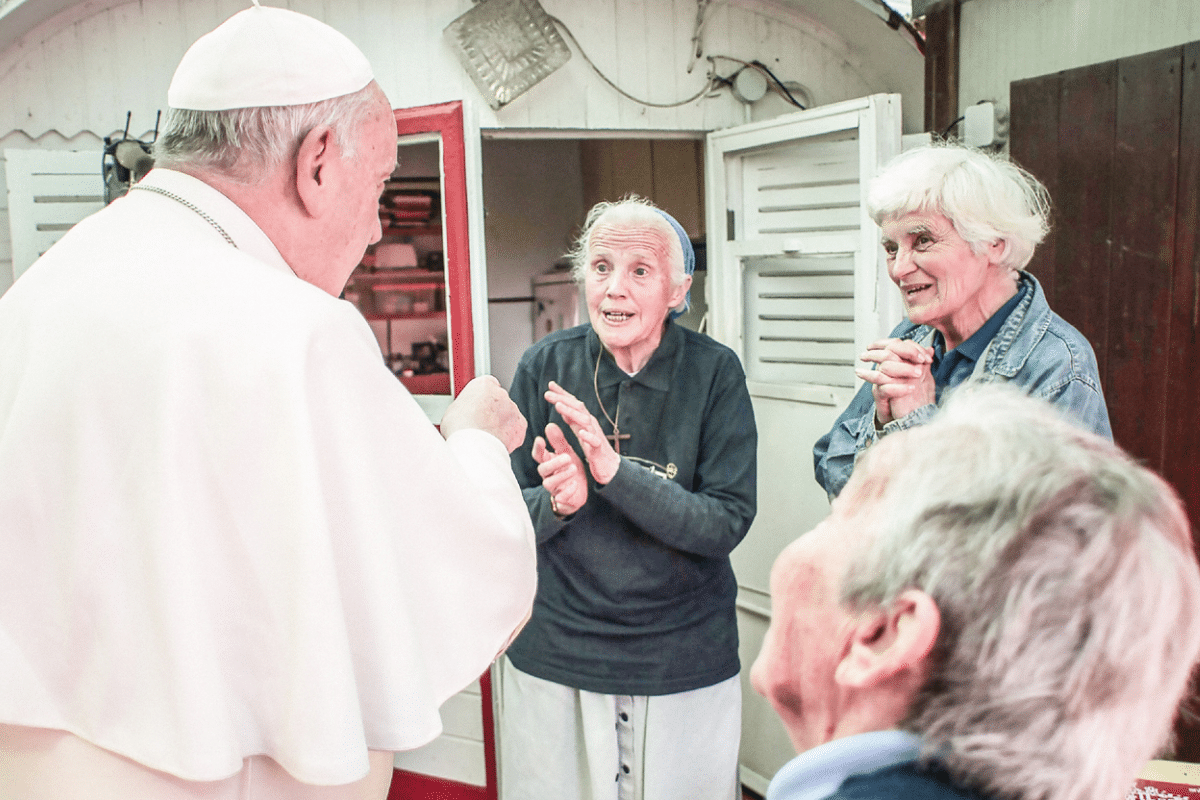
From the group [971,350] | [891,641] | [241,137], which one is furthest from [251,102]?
[971,350]

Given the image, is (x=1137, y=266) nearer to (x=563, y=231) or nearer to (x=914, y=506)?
(x=914, y=506)

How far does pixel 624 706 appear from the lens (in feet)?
7.43

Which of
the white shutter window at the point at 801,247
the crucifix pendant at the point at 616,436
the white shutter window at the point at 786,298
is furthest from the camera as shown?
the white shutter window at the point at 786,298

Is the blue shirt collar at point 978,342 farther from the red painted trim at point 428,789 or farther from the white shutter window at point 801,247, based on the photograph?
the red painted trim at point 428,789

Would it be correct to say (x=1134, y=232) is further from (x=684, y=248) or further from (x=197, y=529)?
(x=197, y=529)

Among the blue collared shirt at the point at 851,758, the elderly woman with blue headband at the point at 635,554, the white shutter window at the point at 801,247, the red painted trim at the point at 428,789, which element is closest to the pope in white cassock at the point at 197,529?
the blue collared shirt at the point at 851,758

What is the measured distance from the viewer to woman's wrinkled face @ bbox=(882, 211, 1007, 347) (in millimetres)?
1966

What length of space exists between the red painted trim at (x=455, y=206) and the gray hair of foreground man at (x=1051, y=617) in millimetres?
2553

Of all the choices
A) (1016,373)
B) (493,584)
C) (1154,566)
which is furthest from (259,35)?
(1016,373)

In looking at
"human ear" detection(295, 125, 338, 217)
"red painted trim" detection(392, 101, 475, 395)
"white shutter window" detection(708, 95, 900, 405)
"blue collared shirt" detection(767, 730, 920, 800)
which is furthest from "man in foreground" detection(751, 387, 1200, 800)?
"red painted trim" detection(392, 101, 475, 395)

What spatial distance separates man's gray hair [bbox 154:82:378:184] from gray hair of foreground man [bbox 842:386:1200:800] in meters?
0.96

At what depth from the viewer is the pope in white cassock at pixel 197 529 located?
105 centimetres

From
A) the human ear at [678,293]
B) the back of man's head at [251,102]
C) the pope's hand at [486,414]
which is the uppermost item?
the back of man's head at [251,102]

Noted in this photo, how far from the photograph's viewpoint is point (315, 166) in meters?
1.28
